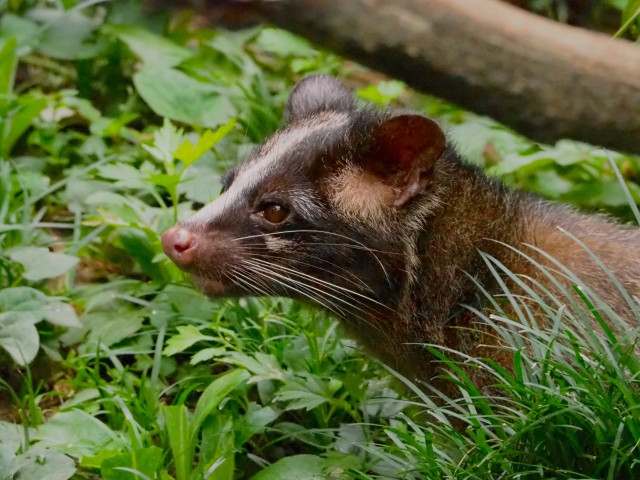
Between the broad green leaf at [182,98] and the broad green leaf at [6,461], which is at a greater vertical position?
the broad green leaf at [182,98]

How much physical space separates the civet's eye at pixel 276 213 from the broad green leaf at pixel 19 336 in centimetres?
111

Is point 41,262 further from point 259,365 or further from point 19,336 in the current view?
point 259,365

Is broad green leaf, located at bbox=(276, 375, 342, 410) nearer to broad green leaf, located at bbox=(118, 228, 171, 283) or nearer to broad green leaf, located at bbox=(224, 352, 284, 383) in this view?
broad green leaf, located at bbox=(224, 352, 284, 383)

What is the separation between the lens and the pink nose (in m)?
2.72

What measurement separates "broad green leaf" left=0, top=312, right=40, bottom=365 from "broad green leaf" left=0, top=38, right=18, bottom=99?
177 cm

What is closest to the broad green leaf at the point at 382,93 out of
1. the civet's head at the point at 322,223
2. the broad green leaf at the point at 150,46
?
the broad green leaf at the point at 150,46

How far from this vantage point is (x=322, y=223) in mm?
2713

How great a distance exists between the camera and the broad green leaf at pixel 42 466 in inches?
100.0

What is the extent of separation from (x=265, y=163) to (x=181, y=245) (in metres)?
0.45

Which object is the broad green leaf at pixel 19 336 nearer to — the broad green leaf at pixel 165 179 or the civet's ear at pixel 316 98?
the broad green leaf at pixel 165 179

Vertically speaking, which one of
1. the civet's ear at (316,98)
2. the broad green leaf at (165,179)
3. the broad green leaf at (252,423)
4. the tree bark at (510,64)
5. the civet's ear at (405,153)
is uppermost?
the tree bark at (510,64)

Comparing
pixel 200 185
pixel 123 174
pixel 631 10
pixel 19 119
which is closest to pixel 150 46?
pixel 19 119

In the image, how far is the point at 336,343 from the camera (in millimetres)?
3359

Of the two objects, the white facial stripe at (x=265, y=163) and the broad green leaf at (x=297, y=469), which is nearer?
the broad green leaf at (x=297, y=469)
